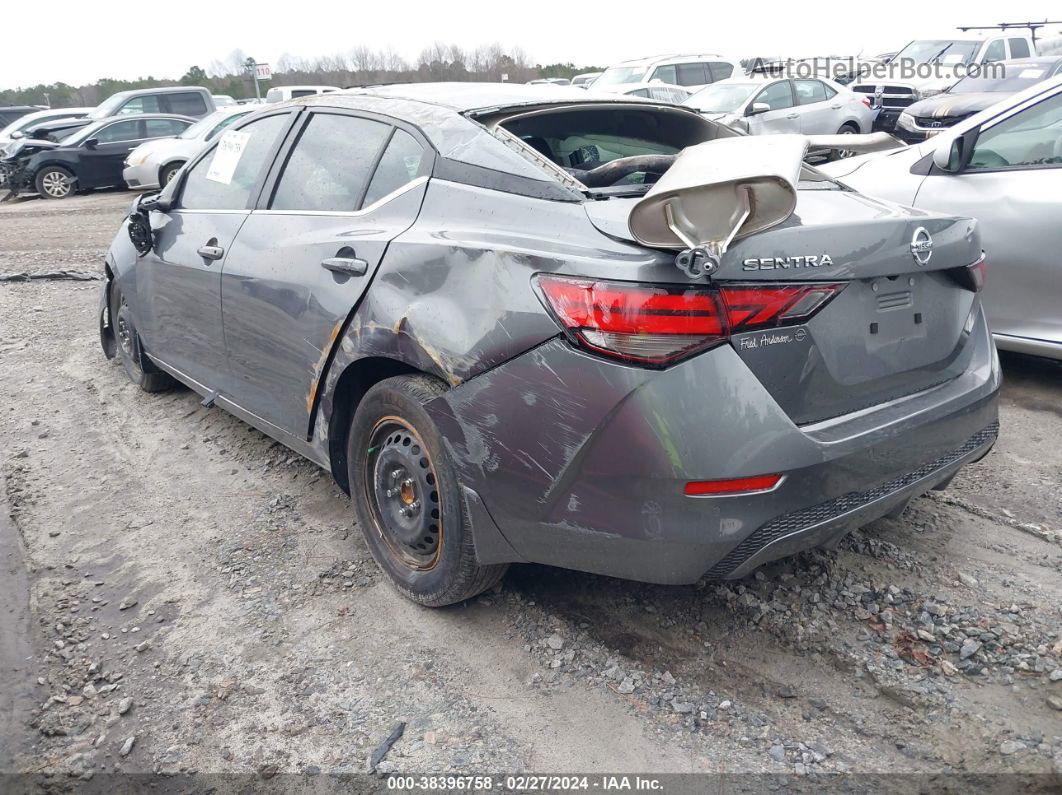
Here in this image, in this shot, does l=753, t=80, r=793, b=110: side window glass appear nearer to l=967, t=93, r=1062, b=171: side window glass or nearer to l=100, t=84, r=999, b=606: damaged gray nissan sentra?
l=967, t=93, r=1062, b=171: side window glass

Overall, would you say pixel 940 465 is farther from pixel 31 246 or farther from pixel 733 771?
pixel 31 246

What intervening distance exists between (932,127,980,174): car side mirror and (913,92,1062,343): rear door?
6 centimetres

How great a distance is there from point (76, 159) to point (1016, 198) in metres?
16.2

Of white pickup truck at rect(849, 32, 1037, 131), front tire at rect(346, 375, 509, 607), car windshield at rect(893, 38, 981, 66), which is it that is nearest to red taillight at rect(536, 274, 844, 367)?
front tire at rect(346, 375, 509, 607)

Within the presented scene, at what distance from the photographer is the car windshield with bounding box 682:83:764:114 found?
14.5 m

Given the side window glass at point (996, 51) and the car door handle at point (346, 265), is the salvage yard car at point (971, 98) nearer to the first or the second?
the side window glass at point (996, 51)

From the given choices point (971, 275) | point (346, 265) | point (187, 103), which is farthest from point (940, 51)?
point (346, 265)

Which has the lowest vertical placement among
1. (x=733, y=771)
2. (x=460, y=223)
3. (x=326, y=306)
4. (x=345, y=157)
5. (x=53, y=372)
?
(x=733, y=771)

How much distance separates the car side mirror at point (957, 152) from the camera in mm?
4391

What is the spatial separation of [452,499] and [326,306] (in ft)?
2.82

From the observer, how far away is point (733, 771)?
2.14 m

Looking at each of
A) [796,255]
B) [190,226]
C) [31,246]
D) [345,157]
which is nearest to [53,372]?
[190,226]

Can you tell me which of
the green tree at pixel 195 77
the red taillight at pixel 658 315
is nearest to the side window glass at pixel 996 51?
the red taillight at pixel 658 315

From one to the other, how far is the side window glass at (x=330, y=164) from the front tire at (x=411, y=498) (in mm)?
817
